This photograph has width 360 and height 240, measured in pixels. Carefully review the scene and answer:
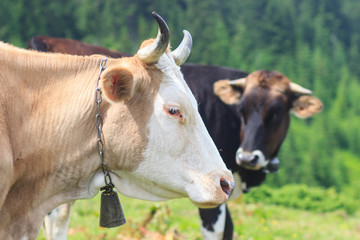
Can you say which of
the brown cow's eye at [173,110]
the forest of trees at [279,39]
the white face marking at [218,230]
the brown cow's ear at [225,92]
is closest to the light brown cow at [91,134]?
the brown cow's eye at [173,110]

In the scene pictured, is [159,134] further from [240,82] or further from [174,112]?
[240,82]

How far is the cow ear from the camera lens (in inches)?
116

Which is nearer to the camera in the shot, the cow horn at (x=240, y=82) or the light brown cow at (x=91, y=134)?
the light brown cow at (x=91, y=134)

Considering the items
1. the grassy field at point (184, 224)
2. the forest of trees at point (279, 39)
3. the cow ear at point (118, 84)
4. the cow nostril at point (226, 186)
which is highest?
→ the cow ear at point (118, 84)

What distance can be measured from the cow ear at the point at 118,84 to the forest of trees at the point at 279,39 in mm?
34558

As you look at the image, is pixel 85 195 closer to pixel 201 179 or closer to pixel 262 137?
pixel 201 179

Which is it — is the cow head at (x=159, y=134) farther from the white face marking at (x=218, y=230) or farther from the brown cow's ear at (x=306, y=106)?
the brown cow's ear at (x=306, y=106)

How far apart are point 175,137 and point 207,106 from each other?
9.61 feet

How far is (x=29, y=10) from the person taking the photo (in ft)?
147

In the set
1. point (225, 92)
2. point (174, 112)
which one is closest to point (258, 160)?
point (225, 92)

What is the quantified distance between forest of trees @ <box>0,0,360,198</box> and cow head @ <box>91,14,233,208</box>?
34431 mm

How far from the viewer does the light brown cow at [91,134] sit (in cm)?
301

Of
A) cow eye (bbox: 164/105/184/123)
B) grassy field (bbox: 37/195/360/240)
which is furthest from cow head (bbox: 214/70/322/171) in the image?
cow eye (bbox: 164/105/184/123)

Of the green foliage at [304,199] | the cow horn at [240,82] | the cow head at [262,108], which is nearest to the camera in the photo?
the cow head at [262,108]
